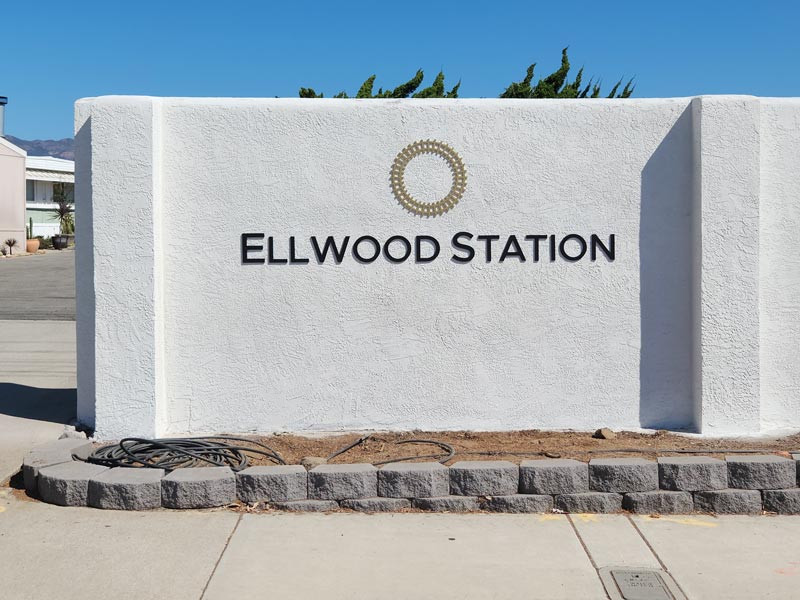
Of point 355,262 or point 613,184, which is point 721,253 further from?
point 355,262

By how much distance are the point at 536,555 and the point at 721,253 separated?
322 centimetres

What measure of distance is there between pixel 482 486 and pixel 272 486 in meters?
1.36

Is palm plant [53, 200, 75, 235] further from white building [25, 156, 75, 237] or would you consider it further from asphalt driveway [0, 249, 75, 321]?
asphalt driveway [0, 249, 75, 321]

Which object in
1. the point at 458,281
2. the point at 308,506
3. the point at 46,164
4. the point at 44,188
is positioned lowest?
the point at 308,506

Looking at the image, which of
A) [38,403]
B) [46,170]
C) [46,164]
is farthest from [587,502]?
[46,164]

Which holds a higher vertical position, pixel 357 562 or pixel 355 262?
pixel 355 262

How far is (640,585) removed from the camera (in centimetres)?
500

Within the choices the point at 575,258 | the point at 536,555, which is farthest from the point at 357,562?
the point at 575,258

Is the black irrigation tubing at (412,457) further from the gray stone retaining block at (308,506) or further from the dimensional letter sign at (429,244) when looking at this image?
the dimensional letter sign at (429,244)

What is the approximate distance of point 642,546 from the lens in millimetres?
5609

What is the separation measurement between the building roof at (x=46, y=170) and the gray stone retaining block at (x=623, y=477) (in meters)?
50.5

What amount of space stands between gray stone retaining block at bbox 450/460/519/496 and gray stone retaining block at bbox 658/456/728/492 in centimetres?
98

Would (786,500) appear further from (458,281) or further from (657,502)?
(458,281)

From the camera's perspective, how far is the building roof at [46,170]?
52.1m
